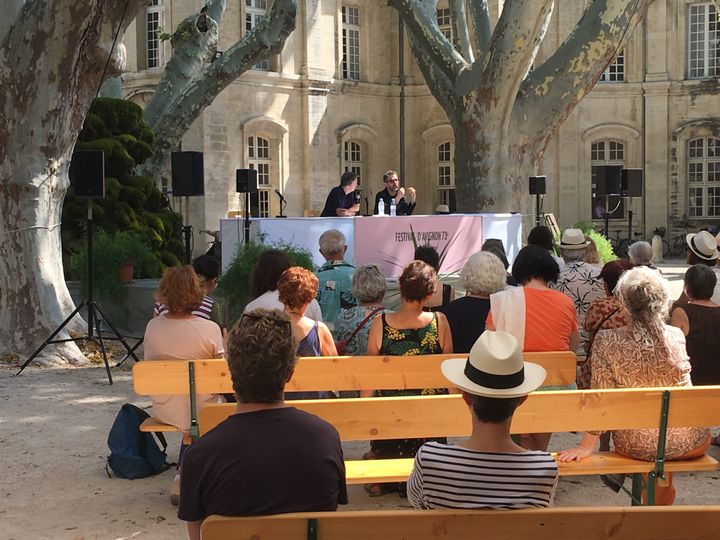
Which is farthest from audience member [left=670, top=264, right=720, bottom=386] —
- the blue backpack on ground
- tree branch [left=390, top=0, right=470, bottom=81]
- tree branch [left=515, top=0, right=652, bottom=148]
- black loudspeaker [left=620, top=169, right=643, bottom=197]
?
black loudspeaker [left=620, top=169, right=643, bottom=197]

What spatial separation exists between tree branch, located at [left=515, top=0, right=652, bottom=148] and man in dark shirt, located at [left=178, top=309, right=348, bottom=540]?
Answer: 11034 mm

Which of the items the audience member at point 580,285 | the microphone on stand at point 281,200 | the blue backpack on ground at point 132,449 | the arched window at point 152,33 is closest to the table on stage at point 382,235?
the audience member at point 580,285

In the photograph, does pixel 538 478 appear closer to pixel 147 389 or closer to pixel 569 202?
pixel 147 389

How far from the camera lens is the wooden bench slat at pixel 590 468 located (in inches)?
183

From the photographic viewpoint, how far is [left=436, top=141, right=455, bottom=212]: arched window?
30.8 metres

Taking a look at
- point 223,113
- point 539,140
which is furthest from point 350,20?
point 539,140

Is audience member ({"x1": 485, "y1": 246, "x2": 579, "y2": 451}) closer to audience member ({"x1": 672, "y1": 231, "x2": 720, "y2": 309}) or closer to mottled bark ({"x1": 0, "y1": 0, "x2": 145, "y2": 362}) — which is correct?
audience member ({"x1": 672, "y1": 231, "x2": 720, "y2": 309})

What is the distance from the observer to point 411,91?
30688mm

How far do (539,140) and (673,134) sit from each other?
16330 millimetres

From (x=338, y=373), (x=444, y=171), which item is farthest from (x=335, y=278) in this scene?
(x=444, y=171)

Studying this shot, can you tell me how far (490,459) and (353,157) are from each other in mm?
26906

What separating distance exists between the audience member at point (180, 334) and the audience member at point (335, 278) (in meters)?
2.08

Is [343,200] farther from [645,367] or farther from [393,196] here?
[645,367]

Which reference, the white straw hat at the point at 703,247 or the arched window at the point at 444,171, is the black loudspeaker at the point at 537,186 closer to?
the white straw hat at the point at 703,247
